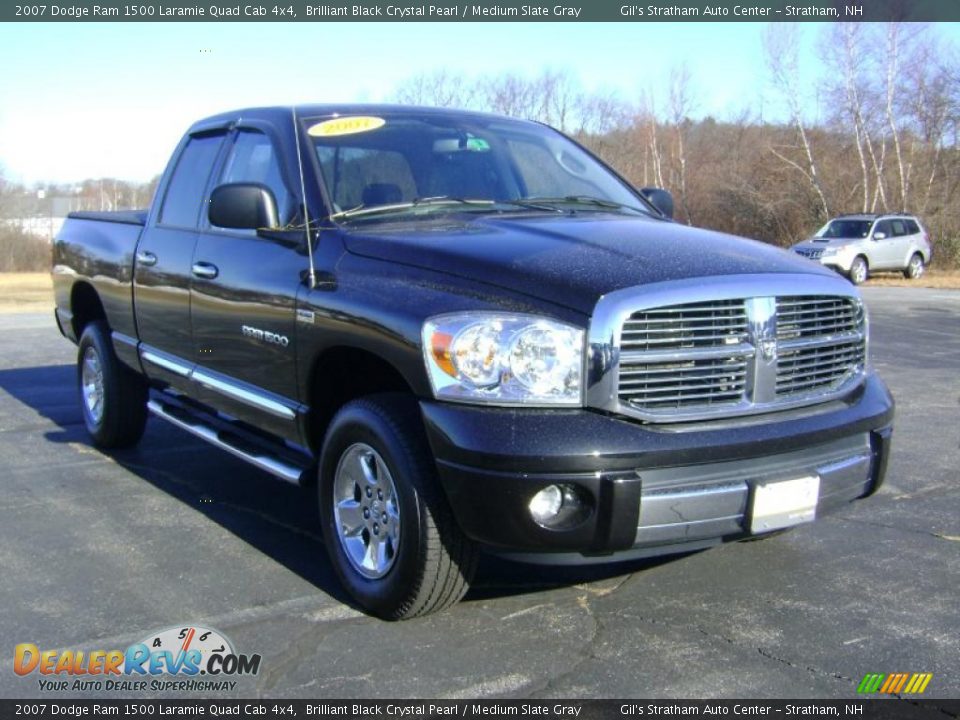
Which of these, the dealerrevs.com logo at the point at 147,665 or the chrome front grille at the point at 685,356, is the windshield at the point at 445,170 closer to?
the chrome front grille at the point at 685,356

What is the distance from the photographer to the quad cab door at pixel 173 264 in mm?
5332

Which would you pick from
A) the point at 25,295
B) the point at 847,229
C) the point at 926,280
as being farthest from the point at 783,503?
the point at 926,280

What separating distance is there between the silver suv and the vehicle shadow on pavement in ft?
69.7

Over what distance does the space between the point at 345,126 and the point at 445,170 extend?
1.67 ft

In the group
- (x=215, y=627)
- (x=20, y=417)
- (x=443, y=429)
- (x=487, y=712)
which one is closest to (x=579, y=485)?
(x=443, y=429)

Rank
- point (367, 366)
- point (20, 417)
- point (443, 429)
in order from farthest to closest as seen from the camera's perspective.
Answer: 1. point (20, 417)
2. point (367, 366)
3. point (443, 429)

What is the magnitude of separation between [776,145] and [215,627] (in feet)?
135

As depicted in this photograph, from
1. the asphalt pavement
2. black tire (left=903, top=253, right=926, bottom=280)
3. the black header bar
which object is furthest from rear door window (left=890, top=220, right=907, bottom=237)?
the black header bar

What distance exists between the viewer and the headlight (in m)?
3.36

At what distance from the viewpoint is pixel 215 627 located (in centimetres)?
380

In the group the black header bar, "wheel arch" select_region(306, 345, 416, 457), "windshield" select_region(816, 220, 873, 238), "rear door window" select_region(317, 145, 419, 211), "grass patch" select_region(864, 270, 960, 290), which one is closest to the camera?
the black header bar

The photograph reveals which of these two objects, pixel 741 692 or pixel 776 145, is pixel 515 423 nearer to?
pixel 741 692

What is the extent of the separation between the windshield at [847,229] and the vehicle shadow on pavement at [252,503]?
74.5 feet

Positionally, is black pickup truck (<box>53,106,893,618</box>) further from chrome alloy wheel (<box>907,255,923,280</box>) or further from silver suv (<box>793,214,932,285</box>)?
chrome alloy wheel (<box>907,255,923,280</box>)
